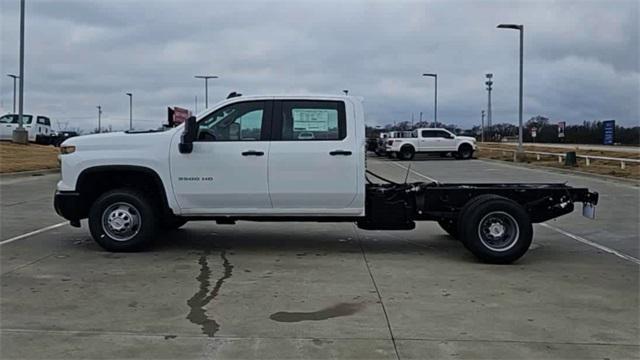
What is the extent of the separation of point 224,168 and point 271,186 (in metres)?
0.63

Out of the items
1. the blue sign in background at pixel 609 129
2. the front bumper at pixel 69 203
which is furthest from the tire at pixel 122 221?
the blue sign in background at pixel 609 129

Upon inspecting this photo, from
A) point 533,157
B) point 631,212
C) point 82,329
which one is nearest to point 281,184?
point 82,329

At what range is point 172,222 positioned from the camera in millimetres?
10055

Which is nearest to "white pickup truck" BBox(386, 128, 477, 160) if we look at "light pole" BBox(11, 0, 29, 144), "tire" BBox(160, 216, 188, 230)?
"light pole" BBox(11, 0, 29, 144)

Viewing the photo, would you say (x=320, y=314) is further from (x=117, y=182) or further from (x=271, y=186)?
(x=117, y=182)

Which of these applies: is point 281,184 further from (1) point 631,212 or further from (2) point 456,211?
(1) point 631,212

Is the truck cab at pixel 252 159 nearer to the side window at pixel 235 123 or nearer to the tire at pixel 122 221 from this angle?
the side window at pixel 235 123

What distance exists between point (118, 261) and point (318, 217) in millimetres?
2497

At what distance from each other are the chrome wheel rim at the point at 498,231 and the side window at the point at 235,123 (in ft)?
9.82

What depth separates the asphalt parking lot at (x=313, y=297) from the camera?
5402mm

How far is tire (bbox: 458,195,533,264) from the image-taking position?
8703 mm

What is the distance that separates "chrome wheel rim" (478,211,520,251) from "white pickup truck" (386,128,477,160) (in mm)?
34696

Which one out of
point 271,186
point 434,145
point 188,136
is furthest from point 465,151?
point 188,136

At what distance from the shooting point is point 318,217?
29.6ft
